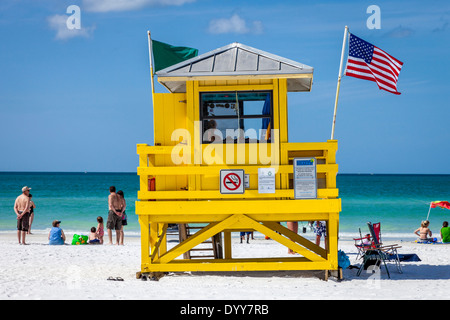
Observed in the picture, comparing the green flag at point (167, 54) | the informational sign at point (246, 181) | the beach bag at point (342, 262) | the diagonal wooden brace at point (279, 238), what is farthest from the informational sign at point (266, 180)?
the green flag at point (167, 54)

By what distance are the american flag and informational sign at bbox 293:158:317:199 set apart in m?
2.96

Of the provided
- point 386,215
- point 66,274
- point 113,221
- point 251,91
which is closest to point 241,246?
point 113,221

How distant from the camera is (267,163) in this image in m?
9.73

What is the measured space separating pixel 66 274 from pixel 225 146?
369 cm

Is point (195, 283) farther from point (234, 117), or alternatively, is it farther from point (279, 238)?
point (234, 117)

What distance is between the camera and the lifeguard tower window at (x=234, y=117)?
32.0 feet

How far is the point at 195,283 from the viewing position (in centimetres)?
985

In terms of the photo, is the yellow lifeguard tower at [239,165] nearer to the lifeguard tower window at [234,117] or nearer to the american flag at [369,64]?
the lifeguard tower window at [234,117]

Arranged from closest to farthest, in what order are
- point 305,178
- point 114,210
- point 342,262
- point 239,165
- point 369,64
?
point 305,178
point 239,165
point 342,262
point 369,64
point 114,210

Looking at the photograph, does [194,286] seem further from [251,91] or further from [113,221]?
[113,221]

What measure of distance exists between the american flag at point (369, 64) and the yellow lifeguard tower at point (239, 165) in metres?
2.27

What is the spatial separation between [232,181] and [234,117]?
3.32 ft

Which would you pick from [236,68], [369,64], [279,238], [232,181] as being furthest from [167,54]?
[279,238]

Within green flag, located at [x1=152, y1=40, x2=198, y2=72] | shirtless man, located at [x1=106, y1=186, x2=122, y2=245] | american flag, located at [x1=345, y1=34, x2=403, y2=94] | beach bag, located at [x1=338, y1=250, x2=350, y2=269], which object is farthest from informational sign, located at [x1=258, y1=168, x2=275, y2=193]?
shirtless man, located at [x1=106, y1=186, x2=122, y2=245]
